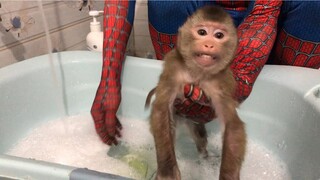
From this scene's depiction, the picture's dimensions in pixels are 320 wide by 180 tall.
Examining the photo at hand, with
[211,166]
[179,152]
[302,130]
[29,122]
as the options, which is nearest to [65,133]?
[29,122]

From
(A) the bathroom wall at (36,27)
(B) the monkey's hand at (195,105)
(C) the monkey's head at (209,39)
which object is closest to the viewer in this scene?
(C) the monkey's head at (209,39)

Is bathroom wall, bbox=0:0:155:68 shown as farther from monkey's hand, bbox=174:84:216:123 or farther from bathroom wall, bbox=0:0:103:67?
monkey's hand, bbox=174:84:216:123

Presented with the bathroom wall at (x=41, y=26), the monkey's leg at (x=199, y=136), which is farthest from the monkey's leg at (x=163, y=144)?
the bathroom wall at (x=41, y=26)

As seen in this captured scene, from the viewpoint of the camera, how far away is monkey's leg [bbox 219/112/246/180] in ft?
2.54

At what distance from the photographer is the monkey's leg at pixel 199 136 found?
3.73ft

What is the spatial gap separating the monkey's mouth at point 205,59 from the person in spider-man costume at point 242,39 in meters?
0.24

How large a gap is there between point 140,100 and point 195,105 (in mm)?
411

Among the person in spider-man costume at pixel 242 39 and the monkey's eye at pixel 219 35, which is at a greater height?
the monkey's eye at pixel 219 35

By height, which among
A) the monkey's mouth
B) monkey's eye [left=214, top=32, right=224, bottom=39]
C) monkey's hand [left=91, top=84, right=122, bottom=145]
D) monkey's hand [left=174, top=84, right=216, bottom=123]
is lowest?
monkey's hand [left=91, top=84, right=122, bottom=145]

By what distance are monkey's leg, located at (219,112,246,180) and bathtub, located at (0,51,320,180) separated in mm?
221

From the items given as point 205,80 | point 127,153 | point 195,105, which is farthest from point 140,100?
point 205,80

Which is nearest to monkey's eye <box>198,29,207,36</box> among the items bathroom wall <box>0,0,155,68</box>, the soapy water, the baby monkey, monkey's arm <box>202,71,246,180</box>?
the baby monkey

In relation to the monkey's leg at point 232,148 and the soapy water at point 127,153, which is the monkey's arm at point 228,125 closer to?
the monkey's leg at point 232,148

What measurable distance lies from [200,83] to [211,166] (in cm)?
38
